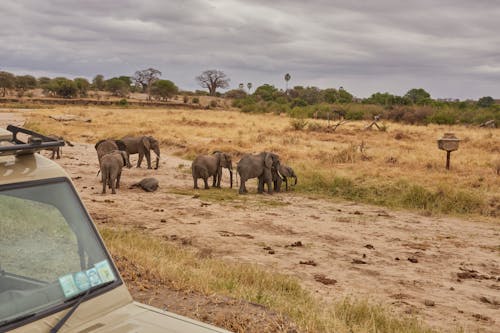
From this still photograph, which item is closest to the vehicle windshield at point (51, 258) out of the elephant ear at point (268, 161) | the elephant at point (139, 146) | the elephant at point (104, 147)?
the elephant ear at point (268, 161)

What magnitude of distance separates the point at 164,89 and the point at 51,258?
94.5 meters

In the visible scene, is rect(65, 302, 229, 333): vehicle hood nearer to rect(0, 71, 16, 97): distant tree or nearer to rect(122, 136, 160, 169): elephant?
rect(122, 136, 160, 169): elephant

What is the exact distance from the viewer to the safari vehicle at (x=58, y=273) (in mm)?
2828

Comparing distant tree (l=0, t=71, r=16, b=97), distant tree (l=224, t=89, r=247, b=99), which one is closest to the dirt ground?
distant tree (l=0, t=71, r=16, b=97)

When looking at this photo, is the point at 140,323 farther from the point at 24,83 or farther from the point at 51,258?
the point at 24,83

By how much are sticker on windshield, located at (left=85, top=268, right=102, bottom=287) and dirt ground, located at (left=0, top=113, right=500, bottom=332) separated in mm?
2503

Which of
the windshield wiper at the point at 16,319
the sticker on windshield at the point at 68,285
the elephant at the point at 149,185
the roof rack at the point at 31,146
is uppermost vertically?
the roof rack at the point at 31,146

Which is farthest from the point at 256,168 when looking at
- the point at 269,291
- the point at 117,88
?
the point at 117,88

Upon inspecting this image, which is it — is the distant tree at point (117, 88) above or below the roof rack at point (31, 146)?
above

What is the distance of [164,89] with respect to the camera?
96000 millimetres

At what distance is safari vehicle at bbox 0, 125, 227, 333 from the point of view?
2828mm

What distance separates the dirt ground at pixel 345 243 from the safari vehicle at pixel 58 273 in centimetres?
235

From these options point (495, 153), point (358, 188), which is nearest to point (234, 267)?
point (358, 188)

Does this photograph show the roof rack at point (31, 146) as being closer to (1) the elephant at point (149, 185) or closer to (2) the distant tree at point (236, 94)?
(1) the elephant at point (149, 185)
